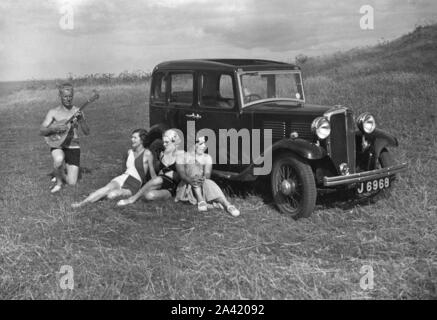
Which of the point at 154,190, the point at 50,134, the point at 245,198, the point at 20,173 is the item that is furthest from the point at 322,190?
the point at 20,173

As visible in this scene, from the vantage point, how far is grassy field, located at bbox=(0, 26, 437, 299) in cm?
416

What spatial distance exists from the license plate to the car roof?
86.1 inches

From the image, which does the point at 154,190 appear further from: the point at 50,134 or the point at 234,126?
the point at 50,134

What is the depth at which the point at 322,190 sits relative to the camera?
705cm

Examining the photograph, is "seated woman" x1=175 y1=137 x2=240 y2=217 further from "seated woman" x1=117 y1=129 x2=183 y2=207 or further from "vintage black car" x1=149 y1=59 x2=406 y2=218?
"vintage black car" x1=149 y1=59 x2=406 y2=218

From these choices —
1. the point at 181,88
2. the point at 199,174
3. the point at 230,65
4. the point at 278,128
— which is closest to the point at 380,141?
the point at 278,128

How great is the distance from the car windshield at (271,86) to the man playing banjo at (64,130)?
98.0 inches

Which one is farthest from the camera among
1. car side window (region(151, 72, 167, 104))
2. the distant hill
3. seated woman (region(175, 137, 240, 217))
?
the distant hill

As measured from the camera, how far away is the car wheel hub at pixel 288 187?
602 centimetres

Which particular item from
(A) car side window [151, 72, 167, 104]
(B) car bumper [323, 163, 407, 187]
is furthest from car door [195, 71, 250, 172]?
(B) car bumper [323, 163, 407, 187]

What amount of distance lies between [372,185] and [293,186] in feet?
2.95

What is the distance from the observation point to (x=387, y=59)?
20453 millimetres

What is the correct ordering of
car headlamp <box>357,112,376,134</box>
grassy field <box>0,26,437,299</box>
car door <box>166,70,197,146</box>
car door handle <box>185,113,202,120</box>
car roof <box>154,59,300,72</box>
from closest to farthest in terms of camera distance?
1. grassy field <box>0,26,437,299</box>
2. car headlamp <box>357,112,376,134</box>
3. car roof <box>154,59,300,72</box>
4. car door handle <box>185,113,202,120</box>
5. car door <box>166,70,197,146</box>
